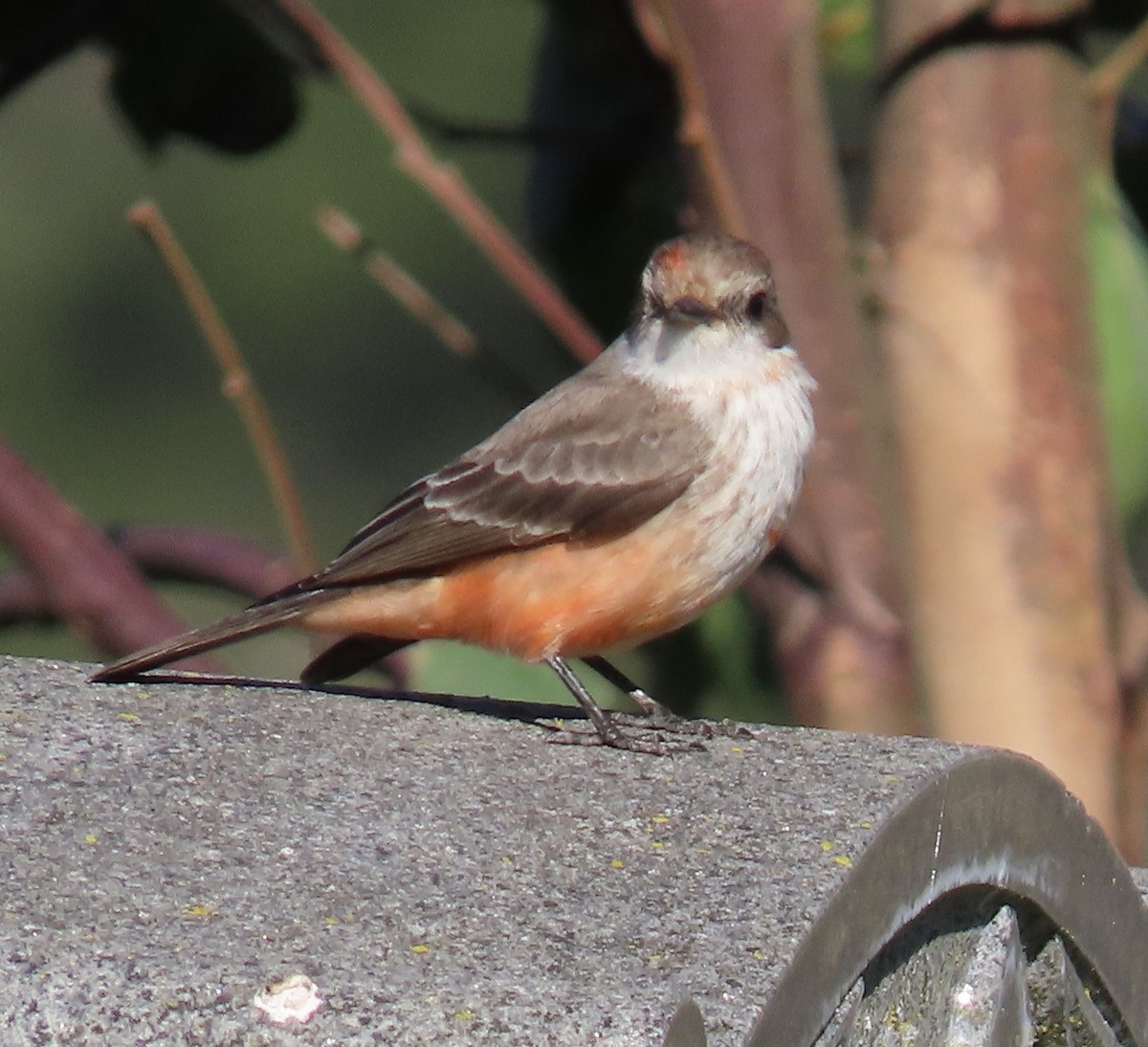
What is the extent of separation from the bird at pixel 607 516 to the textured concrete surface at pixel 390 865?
708 millimetres

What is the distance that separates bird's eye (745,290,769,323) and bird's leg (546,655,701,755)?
33.6 inches

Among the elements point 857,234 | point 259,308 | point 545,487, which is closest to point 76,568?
point 545,487

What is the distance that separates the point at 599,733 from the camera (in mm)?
3418

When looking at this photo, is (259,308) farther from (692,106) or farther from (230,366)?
(692,106)

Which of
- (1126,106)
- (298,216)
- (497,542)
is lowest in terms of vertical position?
(298,216)

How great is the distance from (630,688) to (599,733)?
0.92 metres

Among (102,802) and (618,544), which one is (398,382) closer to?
(618,544)

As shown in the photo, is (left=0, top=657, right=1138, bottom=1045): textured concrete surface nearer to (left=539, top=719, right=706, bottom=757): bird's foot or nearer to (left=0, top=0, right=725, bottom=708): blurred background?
(left=539, top=719, right=706, bottom=757): bird's foot

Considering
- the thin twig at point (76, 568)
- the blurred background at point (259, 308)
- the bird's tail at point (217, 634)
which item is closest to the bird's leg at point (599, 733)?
the bird's tail at point (217, 634)

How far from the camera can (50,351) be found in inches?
485

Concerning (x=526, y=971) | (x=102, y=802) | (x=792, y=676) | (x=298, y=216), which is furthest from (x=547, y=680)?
(x=298, y=216)

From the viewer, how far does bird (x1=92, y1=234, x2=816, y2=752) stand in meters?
3.99

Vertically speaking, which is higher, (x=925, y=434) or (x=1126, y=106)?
(x=1126, y=106)

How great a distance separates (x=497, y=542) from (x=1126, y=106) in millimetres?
2506
